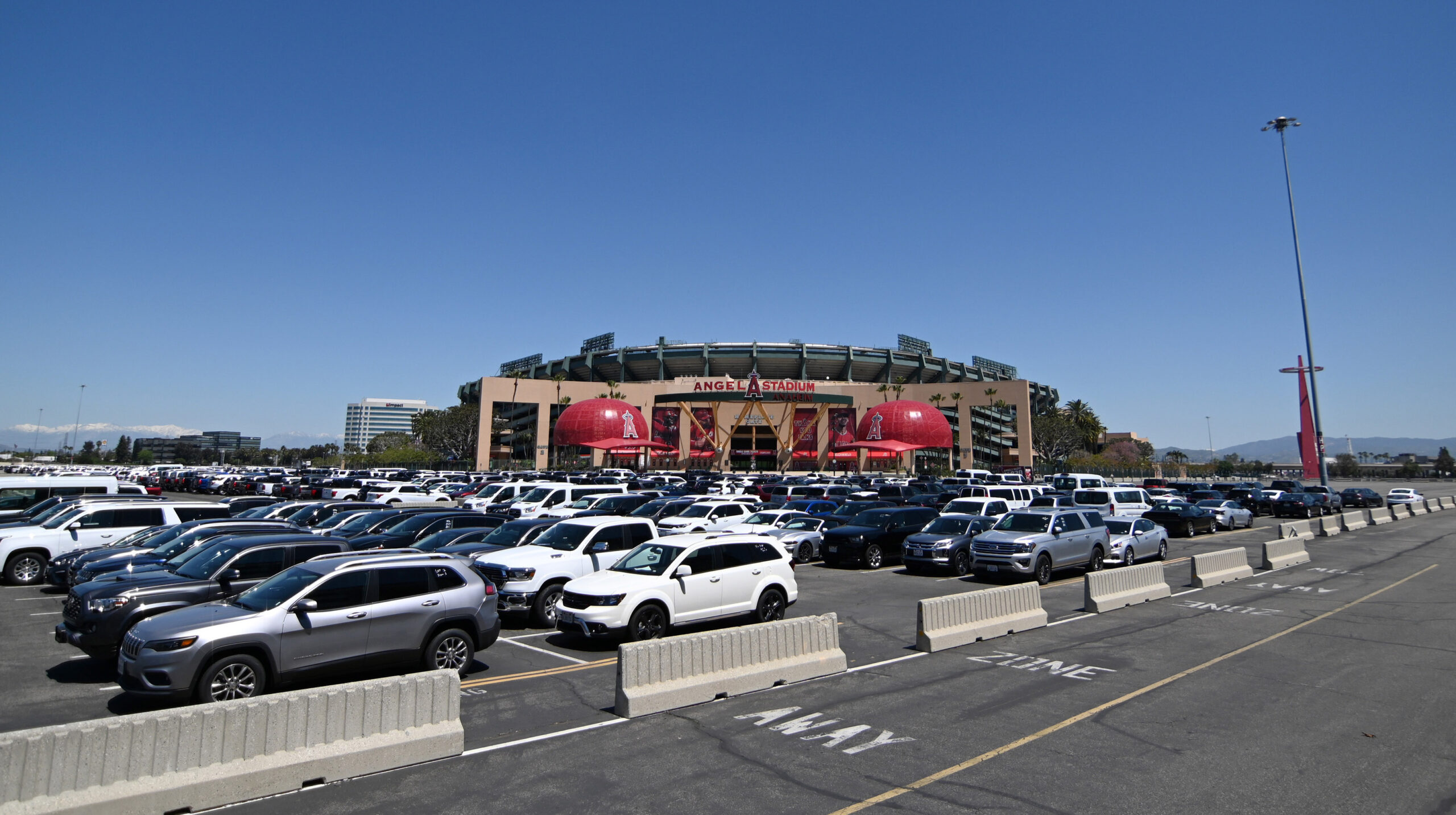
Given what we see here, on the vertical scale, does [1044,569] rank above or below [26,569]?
below

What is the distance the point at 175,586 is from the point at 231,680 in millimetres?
3525

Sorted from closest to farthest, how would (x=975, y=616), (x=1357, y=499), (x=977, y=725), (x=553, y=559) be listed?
(x=977, y=725) < (x=975, y=616) < (x=553, y=559) < (x=1357, y=499)

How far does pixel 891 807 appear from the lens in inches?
229

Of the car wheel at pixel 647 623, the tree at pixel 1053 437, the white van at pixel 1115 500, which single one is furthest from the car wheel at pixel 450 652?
Answer: the tree at pixel 1053 437

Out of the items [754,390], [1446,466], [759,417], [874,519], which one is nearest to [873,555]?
[874,519]

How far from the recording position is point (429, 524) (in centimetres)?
1894

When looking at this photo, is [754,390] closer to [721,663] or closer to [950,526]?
[950,526]

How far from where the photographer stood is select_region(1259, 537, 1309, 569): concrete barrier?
20406 millimetres

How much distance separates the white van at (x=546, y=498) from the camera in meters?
27.0

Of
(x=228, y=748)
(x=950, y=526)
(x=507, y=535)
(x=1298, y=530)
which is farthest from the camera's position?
(x=1298, y=530)

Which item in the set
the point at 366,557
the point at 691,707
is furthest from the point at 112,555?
the point at 691,707

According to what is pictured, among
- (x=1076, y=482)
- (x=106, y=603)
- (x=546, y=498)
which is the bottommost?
(x=106, y=603)

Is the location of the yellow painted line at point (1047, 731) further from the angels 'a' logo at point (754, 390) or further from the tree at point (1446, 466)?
the tree at point (1446, 466)

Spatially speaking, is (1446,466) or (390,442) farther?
(1446,466)
